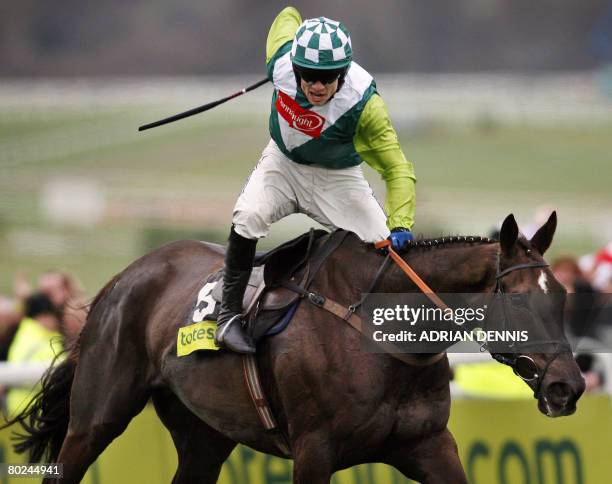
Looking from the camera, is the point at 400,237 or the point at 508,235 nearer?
the point at 508,235

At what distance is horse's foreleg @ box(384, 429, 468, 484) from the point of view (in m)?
4.96

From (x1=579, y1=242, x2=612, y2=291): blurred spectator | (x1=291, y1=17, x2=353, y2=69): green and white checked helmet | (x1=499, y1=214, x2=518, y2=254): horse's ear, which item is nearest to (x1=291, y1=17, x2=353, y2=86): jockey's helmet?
(x1=291, y1=17, x2=353, y2=69): green and white checked helmet

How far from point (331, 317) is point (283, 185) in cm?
69

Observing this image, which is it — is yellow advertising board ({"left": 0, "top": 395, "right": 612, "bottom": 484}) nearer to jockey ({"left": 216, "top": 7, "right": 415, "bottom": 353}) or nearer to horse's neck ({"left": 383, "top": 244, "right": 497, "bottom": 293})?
jockey ({"left": 216, "top": 7, "right": 415, "bottom": 353})

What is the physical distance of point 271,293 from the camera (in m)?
5.28

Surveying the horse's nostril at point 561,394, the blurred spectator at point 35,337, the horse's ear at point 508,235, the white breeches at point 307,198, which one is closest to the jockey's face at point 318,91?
the white breeches at point 307,198

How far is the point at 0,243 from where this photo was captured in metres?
24.1

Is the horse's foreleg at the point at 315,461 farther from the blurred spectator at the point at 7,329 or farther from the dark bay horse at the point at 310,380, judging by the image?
the blurred spectator at the point at 7,329

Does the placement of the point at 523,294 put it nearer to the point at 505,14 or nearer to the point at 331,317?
the point at 331,317

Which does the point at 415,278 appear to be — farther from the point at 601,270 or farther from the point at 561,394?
the point at 601,270

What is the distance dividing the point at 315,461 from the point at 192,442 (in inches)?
49.2

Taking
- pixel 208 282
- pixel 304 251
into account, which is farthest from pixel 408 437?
pixel 208 282

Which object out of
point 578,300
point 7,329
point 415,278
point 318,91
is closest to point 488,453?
point 578,300

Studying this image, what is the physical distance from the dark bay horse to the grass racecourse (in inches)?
662
